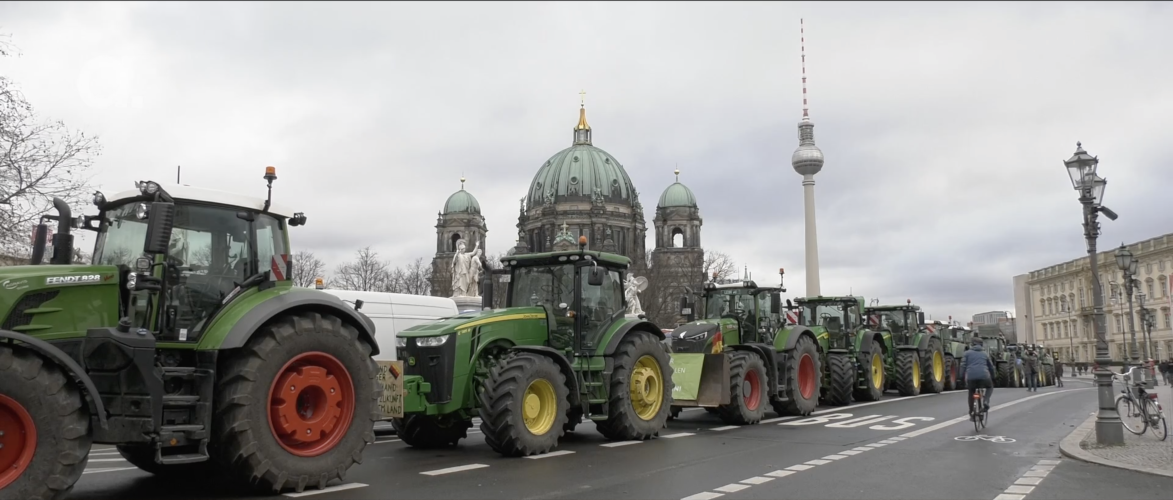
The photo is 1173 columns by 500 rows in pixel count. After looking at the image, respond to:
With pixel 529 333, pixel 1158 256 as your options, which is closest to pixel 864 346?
pixel 529 333

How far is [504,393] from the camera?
30.5ft

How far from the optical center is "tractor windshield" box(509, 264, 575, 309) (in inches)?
440

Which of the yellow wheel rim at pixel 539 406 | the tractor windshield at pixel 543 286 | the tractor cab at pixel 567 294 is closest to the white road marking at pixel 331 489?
the yellow wheel rim at pixel 539 406

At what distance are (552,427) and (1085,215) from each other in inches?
348

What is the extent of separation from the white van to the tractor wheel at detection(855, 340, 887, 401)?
9885 mm

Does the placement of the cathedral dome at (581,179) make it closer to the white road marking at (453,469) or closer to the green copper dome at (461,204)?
the green copper dome at (461,204)

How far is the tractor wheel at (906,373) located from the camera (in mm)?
21906

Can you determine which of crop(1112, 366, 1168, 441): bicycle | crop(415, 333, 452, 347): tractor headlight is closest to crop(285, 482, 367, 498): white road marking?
crop(415, 333, 452, 347): tractor headlight

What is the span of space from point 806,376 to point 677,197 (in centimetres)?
9846

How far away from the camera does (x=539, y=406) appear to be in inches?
395

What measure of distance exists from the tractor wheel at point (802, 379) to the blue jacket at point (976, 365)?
2.85 m

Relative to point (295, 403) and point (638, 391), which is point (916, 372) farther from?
point (295, 403)

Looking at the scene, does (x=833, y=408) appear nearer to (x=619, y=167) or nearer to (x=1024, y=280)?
(x=619, y=167)

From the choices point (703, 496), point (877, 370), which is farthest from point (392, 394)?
point (877, 370)
